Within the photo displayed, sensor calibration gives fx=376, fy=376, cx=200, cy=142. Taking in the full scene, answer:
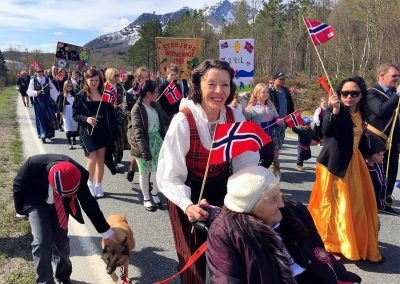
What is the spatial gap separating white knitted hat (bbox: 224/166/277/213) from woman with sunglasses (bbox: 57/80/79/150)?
27.4 feet

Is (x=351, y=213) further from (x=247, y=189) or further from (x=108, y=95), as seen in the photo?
(x=108, y=95)

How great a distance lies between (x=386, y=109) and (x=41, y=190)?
14.2 feet

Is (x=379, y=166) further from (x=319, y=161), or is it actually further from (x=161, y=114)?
(x=161, y=114)

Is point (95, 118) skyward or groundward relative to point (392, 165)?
skyward

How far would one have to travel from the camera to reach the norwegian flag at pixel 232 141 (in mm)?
2357

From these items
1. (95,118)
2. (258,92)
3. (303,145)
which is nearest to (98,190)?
(95,118)

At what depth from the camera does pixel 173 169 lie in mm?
2424

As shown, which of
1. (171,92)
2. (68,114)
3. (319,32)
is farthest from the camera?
(68,114)

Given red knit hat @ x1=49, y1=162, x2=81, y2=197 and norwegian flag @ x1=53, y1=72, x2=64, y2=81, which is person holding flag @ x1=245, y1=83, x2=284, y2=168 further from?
norwegian flag @ x1=53, y1=72, x2=64, y2=81

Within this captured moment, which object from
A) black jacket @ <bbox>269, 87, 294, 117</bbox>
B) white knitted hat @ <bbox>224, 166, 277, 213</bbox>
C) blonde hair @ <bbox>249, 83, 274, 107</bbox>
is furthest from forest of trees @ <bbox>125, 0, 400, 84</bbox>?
white knitted hat @ <bbox>224, 166, 277, 213</bbox>

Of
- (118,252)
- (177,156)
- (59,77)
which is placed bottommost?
(118,252)

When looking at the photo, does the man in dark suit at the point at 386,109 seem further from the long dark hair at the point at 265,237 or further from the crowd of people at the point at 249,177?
the long dark hair at the point at 265,237

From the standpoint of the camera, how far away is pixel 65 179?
296 centimetres

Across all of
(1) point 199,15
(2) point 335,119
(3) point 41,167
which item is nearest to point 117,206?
(3) point 41,167
